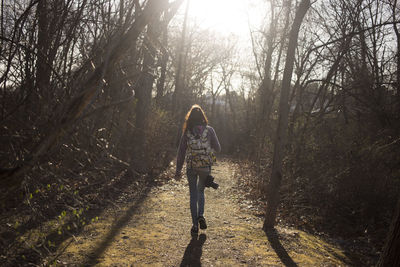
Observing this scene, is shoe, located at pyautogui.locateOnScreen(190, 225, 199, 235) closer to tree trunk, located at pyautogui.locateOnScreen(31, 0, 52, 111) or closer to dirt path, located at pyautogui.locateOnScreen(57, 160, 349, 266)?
dirt path, located at pyautogui.locateOnScreen(57, 160, 349, 266)

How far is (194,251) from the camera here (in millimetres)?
4637

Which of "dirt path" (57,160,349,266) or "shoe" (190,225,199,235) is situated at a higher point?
"shoe" (190,225,199,235)

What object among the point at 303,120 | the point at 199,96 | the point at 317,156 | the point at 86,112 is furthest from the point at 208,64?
the point at 86,112

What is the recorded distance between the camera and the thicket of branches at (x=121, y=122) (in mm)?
2389

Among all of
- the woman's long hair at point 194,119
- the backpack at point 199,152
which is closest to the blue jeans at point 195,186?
the backpack at point 199,152

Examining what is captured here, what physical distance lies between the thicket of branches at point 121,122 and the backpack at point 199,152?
3.00 feet

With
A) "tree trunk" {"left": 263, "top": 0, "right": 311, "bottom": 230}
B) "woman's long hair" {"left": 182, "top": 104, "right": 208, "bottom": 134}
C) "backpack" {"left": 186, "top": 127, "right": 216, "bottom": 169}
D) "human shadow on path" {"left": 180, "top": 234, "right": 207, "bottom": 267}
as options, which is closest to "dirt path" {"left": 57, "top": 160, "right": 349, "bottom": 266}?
"human shadow on path" {"left": 180, "top": 234, "right": 207, "bottom": 267}

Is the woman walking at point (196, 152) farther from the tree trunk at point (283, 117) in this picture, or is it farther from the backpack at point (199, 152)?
the tree trunk at point (283, 117)

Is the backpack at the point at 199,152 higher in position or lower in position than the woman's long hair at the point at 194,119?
lower

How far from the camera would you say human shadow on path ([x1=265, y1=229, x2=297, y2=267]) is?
15.0ft

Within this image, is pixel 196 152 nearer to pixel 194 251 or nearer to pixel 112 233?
pixel 194 251

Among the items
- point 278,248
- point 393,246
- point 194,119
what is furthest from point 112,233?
point 393,246

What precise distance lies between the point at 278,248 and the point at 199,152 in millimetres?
2001

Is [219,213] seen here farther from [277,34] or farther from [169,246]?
[277,34]
